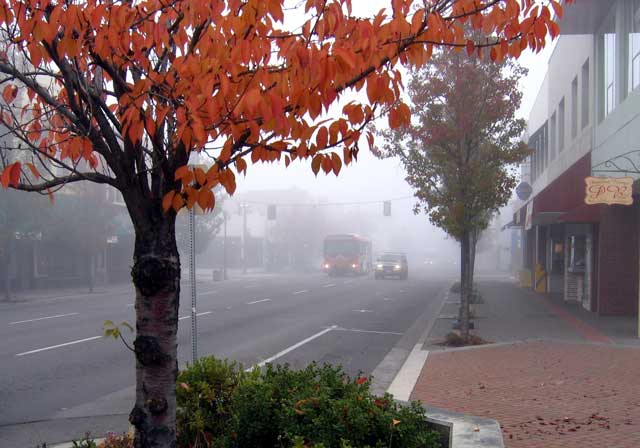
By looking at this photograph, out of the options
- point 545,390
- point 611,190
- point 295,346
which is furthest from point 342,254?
point 545,390

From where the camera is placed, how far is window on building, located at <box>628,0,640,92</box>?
1560cm

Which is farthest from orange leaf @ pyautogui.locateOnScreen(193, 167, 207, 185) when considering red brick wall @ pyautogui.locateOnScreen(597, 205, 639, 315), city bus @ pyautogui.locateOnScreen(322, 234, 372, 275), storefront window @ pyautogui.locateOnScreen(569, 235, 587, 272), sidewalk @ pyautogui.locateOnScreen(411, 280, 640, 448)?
city bus @ pyautogui.locateOnScreen(322, 234, 372, 275)

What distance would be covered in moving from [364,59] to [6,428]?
6117mm

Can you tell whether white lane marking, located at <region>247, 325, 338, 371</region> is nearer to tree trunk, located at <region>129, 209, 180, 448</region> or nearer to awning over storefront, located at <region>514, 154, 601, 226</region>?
tree trunk, located at <region>129, 209, 180, 448</region>

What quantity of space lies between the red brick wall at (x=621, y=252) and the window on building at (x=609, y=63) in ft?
9.31

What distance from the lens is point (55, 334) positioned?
15.3 metres

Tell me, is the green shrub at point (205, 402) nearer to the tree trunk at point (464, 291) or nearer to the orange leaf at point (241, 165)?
the orange leaf at point (241, 165)

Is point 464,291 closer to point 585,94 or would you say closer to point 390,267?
point 585,94

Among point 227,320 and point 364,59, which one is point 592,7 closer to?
point 227,320

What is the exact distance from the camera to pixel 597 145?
18453 millimetres

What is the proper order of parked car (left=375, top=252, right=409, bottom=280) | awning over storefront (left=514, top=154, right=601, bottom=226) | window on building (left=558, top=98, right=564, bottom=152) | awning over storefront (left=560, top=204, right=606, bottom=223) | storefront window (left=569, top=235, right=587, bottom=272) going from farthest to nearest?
parked car (left=375, top=252, right=409, bottom=280), window on building (left=558, top=98, right=564, bottom=152), storefront window (left=569, top=235, right=587, bottom=272), awning over storefront (left=514, top=154, right=601, bottom=226), awning over storefront (left=560, top=204, right=606, bottom=223)

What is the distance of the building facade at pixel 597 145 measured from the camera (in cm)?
1623

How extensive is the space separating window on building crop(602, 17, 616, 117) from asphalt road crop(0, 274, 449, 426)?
788cm

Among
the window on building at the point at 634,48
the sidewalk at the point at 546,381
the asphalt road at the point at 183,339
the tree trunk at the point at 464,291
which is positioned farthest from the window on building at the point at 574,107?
the tree trunk at the point at 464,291
